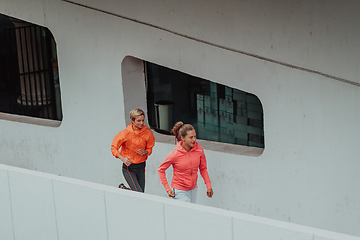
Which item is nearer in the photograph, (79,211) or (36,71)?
(79,211)

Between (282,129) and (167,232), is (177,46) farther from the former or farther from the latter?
(167,232)

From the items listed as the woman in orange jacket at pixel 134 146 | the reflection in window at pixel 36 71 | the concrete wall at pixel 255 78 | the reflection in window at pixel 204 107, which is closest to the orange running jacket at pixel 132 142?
the woman in orange jacket at pixel 134 146

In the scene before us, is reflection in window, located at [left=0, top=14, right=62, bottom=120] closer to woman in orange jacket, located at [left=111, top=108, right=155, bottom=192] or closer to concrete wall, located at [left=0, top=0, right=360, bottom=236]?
concrete wall, located at [left=0, top=0, right=360, bottom=236]

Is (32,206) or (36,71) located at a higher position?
(36,71)

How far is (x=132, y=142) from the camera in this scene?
6.11 meters

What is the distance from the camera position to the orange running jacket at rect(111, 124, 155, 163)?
606 centimetres

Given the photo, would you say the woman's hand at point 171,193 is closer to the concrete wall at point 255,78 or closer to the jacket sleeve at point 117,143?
the jacket sleeve at point 117,143

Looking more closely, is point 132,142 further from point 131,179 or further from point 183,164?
point 183,164

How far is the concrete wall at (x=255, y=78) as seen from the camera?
19.0 ft

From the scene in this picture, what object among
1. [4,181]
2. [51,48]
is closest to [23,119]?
[51,48]

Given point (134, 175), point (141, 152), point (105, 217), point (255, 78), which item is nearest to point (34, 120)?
point (134, 175)

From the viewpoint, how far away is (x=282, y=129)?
247 inches

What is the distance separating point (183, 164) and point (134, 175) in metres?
0.99

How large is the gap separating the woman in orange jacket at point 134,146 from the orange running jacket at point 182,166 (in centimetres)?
63
